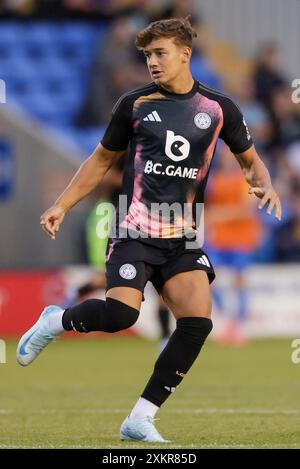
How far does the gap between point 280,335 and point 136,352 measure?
2.83m

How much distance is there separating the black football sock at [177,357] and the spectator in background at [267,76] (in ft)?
40.9

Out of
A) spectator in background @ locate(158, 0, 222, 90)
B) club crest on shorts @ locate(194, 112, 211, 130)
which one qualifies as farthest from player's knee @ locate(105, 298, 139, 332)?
spectator in background @ locate(158, 0, 222, 90)

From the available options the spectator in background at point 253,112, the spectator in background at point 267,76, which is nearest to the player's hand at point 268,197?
the spectator in background at point 253,112

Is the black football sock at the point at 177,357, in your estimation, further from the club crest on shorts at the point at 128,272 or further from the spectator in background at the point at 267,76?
the spectator in background at the point at 267,76

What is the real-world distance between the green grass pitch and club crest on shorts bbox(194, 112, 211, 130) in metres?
1.66

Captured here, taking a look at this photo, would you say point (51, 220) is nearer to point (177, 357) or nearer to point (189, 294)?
point (189, 294)

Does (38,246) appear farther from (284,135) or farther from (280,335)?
(284,135)

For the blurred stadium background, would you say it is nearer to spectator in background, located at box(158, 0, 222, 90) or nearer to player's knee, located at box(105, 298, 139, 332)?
spectator in background, located at box(158, 0, 222, 90)

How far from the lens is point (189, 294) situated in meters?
6.55

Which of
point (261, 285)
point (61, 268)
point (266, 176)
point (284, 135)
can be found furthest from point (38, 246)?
point (266, 176)

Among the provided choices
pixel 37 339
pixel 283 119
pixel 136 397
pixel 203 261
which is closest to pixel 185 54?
pixel 203 261

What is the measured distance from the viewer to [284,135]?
18406mm

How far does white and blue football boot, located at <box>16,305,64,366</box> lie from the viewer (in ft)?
22.2

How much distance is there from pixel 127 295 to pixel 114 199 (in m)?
5.61
